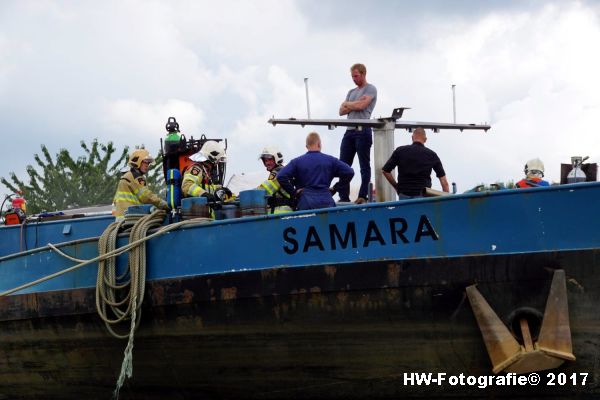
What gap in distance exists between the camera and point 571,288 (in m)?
7.67

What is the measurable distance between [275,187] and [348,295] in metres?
1.86

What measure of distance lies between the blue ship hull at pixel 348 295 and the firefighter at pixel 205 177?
919mm

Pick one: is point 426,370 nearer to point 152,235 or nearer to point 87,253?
point 152,235

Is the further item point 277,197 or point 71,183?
point 71,183

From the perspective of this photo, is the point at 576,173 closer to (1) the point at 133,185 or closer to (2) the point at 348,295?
(2) the point at 348,295

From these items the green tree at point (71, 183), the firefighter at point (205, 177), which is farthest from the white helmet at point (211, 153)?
the green tree at point (71, 183)

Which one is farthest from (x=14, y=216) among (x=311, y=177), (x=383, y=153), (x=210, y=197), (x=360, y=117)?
(x=311, y=177)

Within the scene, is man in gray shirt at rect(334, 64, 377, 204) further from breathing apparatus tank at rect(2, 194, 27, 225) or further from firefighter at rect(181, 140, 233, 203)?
breathing apparatus tank at rect(2, 194, 27, 225)

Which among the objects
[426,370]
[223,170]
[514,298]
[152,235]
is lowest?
[426,370]

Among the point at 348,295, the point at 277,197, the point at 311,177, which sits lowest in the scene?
the point at 348,295

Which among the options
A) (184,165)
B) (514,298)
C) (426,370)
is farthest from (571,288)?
(184,165)

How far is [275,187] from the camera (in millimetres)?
9617

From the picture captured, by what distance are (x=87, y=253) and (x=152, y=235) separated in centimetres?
86

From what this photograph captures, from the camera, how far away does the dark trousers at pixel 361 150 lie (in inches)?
424
